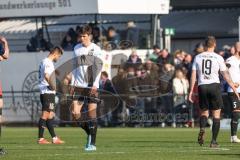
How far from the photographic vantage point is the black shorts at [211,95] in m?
20.3

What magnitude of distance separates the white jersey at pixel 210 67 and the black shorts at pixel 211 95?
0.11 meters

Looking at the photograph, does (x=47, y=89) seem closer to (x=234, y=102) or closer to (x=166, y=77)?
(x=234, y=102)

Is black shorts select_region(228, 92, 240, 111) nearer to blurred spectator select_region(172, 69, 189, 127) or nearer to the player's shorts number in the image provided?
the player's shorts number

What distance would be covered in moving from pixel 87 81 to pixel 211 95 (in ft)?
9.62

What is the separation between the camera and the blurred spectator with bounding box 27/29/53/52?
37594mm

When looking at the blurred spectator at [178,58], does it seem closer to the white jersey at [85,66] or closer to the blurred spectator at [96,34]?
the blurred spectator at [96,34]

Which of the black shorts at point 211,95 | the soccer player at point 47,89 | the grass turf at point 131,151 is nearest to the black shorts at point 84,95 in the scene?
the grass turf at point 131,151

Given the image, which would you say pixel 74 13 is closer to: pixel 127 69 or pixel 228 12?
pixel 127 69

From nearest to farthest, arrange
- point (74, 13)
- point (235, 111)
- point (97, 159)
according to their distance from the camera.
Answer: point (97, 159) → point (235, 111) → point (74, 13)

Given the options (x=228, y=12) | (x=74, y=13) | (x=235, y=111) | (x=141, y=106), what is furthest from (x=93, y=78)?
(x=228, y=12)

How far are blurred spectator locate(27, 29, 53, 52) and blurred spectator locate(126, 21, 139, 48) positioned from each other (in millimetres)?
3246

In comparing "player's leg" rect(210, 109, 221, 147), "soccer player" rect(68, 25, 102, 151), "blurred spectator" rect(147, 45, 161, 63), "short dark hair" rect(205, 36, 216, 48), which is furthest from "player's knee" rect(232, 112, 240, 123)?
"blurred spectator" rect(147, 45, 161, 63)

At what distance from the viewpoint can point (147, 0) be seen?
36.8 metres

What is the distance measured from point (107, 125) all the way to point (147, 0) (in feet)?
18.3
